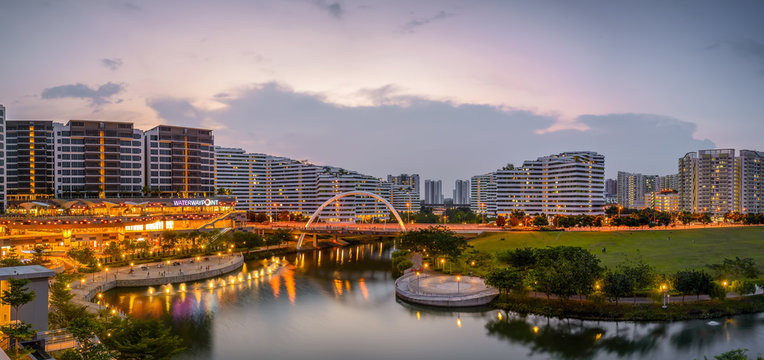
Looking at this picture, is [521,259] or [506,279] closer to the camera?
[506,279]

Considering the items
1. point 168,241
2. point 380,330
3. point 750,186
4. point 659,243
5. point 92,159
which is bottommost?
point 380,330

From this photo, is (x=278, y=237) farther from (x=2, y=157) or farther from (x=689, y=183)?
(x=689, y=183)

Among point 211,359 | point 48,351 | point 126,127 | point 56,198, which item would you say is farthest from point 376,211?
point 48,351

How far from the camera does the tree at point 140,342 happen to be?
76.9 ft

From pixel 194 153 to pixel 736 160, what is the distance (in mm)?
168446

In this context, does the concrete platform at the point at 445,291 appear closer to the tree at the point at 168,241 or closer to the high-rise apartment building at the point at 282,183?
the tree at the point at 168,241

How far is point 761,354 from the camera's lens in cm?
3359

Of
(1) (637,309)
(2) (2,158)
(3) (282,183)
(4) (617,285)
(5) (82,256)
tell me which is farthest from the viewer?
(3) (282,183)

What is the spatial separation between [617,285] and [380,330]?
2195 cm

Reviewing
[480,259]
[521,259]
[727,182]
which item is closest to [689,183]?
[727,182]

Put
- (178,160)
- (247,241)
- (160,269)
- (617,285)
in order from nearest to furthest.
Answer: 1. (617,285)
2. (160,269)
3. (247,241)
4. (178,160)

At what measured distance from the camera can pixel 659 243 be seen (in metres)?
77.7

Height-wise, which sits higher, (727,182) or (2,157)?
(2,157)

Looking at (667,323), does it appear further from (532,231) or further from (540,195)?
(540,195)
